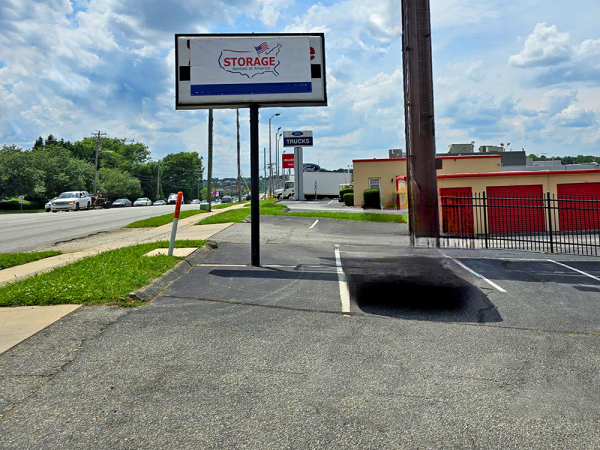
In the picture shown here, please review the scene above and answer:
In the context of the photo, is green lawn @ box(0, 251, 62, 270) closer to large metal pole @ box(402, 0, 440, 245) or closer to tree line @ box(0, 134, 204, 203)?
large metal pole @ box(402, 0, 440, 245)

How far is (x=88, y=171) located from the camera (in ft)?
237

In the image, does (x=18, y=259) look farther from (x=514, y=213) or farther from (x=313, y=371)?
(x=514, y=213)

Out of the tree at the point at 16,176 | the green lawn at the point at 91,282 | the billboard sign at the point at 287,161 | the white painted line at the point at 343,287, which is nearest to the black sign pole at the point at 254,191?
the green lawn at the point at 91,282

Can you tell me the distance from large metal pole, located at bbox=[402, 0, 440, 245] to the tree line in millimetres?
49016

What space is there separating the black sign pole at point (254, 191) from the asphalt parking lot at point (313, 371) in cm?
224

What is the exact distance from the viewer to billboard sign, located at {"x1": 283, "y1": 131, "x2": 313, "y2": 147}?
59.9 metres

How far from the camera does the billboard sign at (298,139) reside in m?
59.9

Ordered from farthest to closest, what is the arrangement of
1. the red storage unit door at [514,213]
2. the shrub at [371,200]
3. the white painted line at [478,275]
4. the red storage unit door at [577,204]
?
→ the shrub at [371,200]
the red storage unit door at [577,204]
the red storage unit door at [514,213]
the white painted line at [478,275]

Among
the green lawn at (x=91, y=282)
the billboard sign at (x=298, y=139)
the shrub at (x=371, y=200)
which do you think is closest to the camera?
the green lawn at (x=91, y=282)

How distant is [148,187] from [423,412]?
404ft

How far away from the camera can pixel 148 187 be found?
12006 centimetres

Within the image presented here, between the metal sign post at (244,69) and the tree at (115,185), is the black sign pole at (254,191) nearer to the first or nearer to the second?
the metal sign post at (244,69)

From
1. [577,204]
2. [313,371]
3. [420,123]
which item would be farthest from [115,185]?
[313,371]

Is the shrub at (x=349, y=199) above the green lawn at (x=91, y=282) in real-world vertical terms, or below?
above
